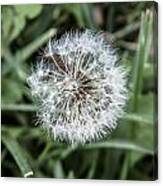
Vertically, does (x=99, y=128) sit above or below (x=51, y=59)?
below

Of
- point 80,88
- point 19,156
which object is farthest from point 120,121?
point 19,156

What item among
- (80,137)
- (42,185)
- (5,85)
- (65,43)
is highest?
(65,43)

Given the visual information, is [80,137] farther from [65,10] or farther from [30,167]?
[65,10]

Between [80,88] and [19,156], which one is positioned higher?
[80,88]

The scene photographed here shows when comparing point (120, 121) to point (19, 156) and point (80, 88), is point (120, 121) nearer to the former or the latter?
point (80, 88)

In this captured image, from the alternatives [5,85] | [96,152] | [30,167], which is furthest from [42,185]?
[5,85]
